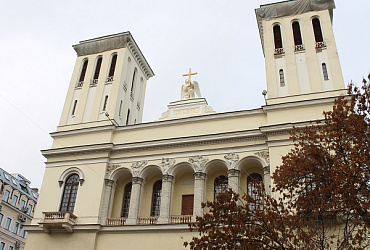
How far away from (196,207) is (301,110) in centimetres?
838

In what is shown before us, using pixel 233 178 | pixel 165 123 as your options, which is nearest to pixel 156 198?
pixel 165 123

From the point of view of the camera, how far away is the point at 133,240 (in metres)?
21.8

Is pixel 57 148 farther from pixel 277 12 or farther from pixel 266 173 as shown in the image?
pixel 277 12

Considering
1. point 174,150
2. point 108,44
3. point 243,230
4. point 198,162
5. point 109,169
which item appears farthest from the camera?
point 108,44

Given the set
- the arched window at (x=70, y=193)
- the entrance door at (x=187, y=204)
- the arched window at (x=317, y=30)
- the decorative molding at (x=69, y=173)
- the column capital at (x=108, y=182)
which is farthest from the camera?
the arched window at (x=317, y=30)

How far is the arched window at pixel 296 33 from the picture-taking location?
1033 inches

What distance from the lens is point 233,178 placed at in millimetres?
21906

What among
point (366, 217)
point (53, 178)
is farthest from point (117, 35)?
point (366, 217)

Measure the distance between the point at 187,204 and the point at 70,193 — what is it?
7788 mm

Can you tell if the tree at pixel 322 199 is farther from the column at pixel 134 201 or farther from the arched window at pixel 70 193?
the arched window at pixel 70 193

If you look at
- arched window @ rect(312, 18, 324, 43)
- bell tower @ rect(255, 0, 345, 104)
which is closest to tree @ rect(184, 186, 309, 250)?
bell tower @ rect(255, 0, 345, 104)

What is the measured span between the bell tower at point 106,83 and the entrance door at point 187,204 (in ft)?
25.2

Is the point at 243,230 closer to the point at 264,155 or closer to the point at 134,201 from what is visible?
the point at 264,155

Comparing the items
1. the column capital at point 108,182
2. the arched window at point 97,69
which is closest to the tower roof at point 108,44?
the arched window at point 97,69
